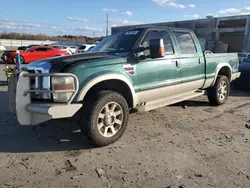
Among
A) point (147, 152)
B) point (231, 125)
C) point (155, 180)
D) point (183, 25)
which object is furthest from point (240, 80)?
point (183, 25)

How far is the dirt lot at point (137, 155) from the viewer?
120 inches

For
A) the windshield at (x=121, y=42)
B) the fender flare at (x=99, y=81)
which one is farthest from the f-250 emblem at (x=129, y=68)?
the windshield at (x=121, y=42)

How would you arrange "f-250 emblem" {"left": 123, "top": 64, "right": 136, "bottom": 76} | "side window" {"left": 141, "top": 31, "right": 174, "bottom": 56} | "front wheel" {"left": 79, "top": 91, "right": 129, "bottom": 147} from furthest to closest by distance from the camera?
"side window" {"left": 141, "top": 31, "right": 174, "bottom": 56}
"f-250 emblem" {"left": 123, "top": 64, "right": 136, "bottom": 76}
"front wheel" {"left": 79, "top": 91, "right": 129, "bottom": 147}

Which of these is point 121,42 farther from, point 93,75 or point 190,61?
point 190,61

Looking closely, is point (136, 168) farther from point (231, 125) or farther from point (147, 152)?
Result: point (231, 125)

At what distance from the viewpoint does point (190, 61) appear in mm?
5477

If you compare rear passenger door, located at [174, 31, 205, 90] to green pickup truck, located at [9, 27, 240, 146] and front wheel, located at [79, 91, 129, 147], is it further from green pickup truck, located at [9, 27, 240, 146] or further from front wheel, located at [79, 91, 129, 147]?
front wheel, located at [79, 91, 129, 147]

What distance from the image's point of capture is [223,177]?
312 centimetres

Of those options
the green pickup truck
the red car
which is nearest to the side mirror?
the green pickup truck

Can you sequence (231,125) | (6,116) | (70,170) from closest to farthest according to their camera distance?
(70,170), (231,125), (6,116)

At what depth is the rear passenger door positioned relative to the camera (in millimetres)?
5320

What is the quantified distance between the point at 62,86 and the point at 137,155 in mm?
1477

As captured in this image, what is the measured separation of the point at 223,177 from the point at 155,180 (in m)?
0.85

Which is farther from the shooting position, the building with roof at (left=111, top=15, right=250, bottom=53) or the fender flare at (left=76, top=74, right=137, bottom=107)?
the building with roof at (left=111, top=15, right=250, bottom=53)
